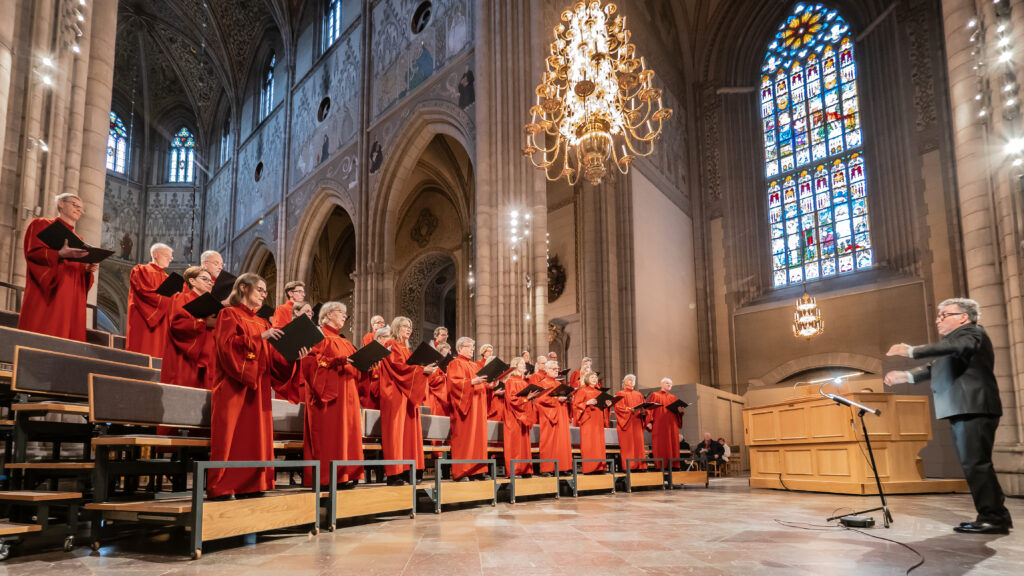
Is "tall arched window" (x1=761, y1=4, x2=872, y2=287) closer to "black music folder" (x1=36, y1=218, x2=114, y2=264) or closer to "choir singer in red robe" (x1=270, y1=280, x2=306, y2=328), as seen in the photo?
"choir singer in red robe" (x1=270, y1=280, x2=306, y2=328)

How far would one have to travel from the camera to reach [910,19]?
17609 millimetres

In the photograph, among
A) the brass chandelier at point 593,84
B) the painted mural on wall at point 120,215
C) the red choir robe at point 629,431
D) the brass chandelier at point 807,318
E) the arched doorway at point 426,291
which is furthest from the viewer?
the painted mural on wall at point 120,215

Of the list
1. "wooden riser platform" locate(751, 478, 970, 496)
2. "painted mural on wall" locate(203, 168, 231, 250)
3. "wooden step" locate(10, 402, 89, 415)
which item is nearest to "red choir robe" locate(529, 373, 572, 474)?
"wooden riser platform" locate(751, 478, 970, 496)

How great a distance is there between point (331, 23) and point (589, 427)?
17.1 m

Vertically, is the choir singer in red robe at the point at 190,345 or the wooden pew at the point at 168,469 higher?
the choir singer in red robe at the point at 190,345

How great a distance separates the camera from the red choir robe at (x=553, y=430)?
949 centimetres

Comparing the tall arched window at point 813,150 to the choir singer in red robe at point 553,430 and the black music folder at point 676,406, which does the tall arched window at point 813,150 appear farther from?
the choir singer in red robe at point 553,430

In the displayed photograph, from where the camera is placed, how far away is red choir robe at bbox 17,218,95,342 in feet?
19.2

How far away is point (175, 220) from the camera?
30.2 metres

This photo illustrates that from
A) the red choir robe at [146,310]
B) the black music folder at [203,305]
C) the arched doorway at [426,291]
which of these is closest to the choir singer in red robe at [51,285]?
the red choir robe at [146,310]

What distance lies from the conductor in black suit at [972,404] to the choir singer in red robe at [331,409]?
4.17 m

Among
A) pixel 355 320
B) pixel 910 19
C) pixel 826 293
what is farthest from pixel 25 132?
pixel 910 19

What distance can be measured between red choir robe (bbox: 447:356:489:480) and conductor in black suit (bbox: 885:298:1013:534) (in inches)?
171

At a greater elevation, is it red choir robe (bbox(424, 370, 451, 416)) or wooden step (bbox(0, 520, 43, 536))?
red choir robe (bbox(424, 370, 451, 416))
